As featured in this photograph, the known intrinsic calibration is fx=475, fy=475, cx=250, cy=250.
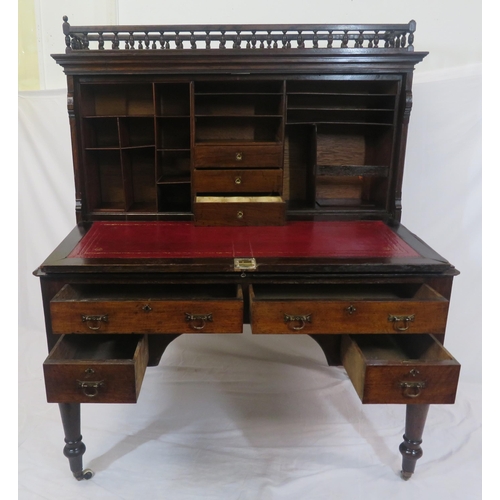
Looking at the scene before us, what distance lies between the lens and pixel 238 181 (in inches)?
85.2

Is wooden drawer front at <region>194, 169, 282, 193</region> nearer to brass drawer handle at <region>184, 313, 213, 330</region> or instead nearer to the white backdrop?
brass drawer handle at <region>184, 313, 213, 330</region>

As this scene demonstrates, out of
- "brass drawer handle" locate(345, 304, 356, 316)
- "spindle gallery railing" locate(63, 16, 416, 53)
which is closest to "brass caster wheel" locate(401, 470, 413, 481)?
"brass drawer handle" locate(345, 304, 356, 316)

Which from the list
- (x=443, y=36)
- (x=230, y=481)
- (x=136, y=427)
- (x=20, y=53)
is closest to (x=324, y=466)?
(x=230, y=481)

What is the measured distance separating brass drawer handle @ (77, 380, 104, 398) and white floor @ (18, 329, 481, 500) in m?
0.48

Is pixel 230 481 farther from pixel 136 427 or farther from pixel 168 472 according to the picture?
pixel 136 427

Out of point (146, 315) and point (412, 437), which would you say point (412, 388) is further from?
point (146, 315)

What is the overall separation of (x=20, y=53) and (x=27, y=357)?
1.69 meters

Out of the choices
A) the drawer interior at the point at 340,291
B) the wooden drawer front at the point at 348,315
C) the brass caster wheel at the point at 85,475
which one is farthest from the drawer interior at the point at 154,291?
the brass caster wheel at the point at 85,475

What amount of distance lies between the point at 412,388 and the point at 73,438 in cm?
127

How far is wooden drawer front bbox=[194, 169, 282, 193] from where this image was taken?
2154mm

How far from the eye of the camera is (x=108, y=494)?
72.1 inches

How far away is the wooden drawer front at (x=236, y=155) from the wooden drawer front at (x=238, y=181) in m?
0.03

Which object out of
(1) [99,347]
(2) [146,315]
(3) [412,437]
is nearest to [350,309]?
(3) [412,437]

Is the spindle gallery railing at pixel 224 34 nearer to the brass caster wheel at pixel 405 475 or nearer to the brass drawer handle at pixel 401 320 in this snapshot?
the brass drawer handle at pixel 401 320
